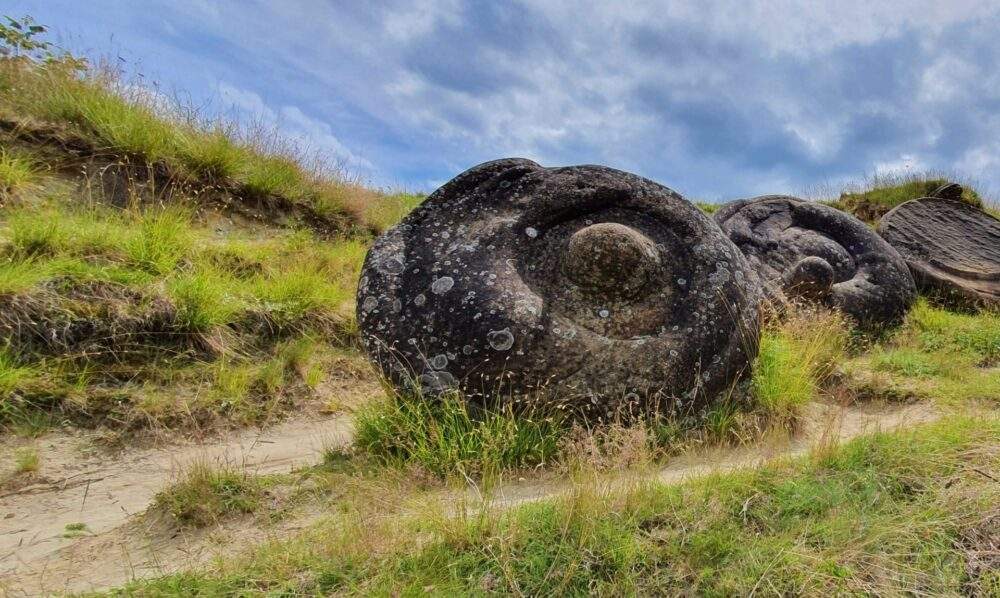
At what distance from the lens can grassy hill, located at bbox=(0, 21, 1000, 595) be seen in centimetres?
228

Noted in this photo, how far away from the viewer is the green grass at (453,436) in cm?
341

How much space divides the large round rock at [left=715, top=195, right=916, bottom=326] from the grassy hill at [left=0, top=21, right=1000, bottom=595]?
45 cm

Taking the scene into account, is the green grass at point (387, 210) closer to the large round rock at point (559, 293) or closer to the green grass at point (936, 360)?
the large round rock at point (559, 293)

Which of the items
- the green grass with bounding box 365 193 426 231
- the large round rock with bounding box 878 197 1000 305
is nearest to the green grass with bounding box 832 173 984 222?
the large round rock with bounding box 878 197 1000 305

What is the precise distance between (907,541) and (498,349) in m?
2.23

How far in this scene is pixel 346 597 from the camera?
7.02 ft

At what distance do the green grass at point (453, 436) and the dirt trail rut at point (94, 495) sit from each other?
72 cm

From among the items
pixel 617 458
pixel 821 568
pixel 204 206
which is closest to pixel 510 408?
pixel 617 458

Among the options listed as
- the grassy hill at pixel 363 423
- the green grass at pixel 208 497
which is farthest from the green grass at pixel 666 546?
the green grass at pixel 208 497

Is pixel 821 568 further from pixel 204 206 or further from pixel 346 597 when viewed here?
pixel 204 206

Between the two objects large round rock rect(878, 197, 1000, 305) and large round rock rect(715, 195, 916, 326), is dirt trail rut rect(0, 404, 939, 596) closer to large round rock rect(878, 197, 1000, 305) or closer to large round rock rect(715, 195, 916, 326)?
large round rock rect(715, 195, 916, 326)

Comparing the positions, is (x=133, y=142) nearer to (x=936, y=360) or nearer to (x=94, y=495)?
(x=94, y=495)

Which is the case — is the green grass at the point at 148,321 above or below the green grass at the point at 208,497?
above

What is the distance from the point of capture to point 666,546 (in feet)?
7.68
